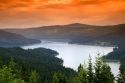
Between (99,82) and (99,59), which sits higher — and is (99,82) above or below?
below

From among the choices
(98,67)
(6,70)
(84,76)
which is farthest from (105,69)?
(6,70)

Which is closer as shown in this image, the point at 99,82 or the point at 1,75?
the point at 1,75

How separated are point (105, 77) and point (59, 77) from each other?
14.2 metres

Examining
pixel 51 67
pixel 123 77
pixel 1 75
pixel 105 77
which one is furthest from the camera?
→ pixel 51 67

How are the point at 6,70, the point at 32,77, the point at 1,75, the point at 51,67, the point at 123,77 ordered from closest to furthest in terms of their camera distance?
the point at 1,75 → the point at 6,70 → the point at 123,77 → the point at 32,77 → the point at 51,67

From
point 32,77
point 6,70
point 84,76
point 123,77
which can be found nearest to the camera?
point 6,70

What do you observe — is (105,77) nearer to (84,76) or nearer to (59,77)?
(84,76)

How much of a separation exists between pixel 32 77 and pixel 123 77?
20418 mm

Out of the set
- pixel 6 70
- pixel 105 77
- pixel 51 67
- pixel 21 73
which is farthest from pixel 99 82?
pixel 51 67

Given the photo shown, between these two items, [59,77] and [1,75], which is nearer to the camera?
[1,75]

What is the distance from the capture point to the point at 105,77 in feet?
126

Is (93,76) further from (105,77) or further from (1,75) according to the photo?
(1,75)

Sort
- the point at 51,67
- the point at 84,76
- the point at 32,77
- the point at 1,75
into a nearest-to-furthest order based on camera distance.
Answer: the point at 1,75
the point at 84,76
the point at 32,77
the point at 51,67

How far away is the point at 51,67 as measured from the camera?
592ft
